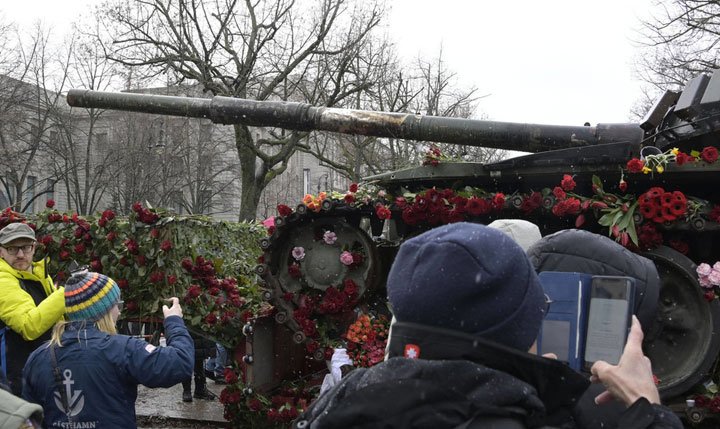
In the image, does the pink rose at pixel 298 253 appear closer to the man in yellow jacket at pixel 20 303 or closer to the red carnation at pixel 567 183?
the man in yellow jacket at pixel 20 303

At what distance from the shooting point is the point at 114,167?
28625 millimetres

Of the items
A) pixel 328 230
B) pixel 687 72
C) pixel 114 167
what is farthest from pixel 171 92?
pixel 328 230

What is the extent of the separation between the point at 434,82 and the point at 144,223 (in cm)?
2249

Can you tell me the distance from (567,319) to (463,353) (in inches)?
26.8

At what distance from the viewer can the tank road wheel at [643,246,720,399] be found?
4.93m

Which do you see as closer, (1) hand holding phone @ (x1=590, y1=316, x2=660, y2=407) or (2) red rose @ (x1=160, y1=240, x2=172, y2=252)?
(1) hand holding phone @ (x1=590, y1=316, x2=660, y2=407)

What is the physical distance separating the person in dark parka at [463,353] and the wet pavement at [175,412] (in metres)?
6.53

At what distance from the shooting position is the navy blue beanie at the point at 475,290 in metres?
1.44

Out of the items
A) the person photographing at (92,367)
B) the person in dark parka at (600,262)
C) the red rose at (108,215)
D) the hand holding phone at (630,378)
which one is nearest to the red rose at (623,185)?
the person in dark parka at (600,262)

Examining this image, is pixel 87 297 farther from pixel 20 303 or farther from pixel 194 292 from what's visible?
pixel 194 292

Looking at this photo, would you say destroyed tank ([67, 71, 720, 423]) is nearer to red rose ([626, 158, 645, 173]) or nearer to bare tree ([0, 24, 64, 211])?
red rose ([626, 158, 645, 173])

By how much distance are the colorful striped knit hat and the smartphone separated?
241 centimetres

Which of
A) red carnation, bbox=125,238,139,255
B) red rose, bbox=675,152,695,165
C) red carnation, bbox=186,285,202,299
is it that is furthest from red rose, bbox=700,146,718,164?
red carnation, bbox=125,238,139,255

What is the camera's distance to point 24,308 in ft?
15.3
